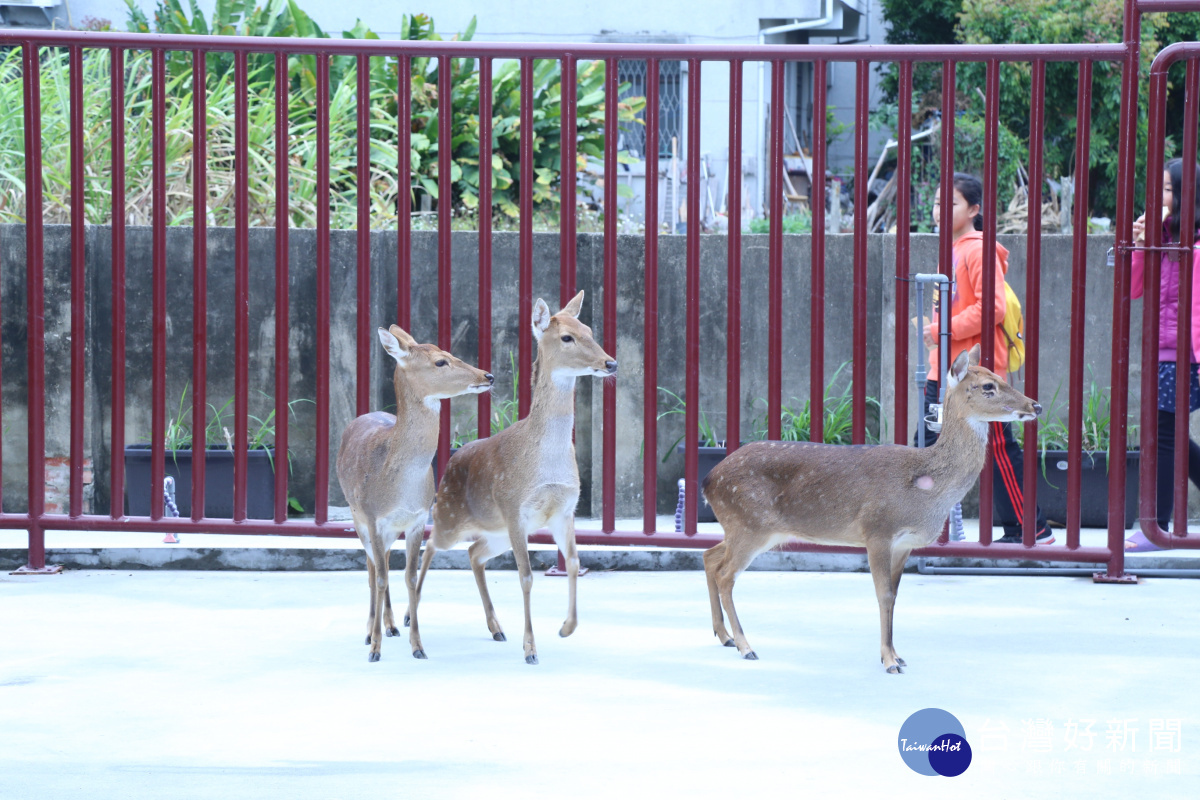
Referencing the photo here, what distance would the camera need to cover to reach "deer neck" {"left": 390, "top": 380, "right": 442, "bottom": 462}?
16.0 feet

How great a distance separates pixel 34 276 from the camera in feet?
21.1

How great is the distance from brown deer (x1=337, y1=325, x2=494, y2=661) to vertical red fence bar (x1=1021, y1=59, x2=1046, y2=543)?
2.66m

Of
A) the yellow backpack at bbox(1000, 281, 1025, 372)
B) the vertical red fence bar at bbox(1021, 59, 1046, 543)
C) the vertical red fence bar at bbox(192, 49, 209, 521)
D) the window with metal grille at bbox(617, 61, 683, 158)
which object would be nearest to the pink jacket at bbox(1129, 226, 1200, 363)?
the vertical red fence bar at bbox(1021, 59, 1046, 543)

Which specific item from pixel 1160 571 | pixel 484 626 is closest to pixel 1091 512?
pixel 1160 571

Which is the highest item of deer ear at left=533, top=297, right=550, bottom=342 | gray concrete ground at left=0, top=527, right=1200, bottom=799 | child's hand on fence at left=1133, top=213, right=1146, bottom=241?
child's hand on fence at left=1133, top=213, right=1146, bottom=241

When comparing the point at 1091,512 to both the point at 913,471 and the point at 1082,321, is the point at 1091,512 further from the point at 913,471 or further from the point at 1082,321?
the point at 913,471

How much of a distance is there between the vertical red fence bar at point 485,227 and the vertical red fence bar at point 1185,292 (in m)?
3.07

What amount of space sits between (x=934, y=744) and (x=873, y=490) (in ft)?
3.70

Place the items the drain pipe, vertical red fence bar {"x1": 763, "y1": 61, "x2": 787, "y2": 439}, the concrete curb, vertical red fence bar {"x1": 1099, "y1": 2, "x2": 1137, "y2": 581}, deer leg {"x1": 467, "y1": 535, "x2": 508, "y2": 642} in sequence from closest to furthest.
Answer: deer leg {"x1": 467, "y1": 535, "x2": 508, "y2": 642} → vertical red fence bar {"x1": 1099, "y1": 2, "x2": 1137, "y2": 581} → vertical red fence bar {"x1": 763, "y1": 61, "x2": 787, "y2": 439} → the concrete curb → the drain pipe

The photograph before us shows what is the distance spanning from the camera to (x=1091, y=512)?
24.6 ft

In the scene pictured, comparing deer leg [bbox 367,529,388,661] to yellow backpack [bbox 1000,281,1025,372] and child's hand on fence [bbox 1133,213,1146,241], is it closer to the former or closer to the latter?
yellow backpack [bbox 1000,281,1025,372]

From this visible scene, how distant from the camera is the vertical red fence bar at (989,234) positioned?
602 centimetres

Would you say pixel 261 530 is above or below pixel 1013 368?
below

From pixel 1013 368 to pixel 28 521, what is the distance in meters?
4.91
